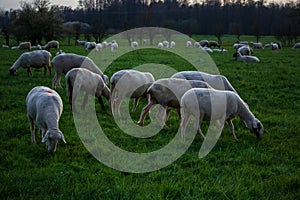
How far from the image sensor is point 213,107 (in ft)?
20.8

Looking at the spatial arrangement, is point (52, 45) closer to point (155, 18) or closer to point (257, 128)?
point (257, 128)

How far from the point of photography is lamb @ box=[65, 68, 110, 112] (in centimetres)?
870

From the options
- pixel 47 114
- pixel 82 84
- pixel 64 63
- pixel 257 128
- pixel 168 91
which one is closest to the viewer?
pixel 47 114

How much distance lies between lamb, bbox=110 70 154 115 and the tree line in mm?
39450

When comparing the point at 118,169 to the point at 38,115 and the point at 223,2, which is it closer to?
the point at 38,115

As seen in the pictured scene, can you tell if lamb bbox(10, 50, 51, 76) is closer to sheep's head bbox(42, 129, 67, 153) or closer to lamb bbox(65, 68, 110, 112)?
lamb bbox(65, 68, 110, 112)

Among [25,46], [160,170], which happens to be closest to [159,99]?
[160,170]

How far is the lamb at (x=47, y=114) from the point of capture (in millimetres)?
5555

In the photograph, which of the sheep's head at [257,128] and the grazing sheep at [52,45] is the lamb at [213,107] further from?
the grazing sheep at [52,45]

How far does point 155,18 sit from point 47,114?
7674 centimetres

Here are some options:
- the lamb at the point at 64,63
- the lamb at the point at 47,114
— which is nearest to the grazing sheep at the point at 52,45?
the lamb at the point at 64,63

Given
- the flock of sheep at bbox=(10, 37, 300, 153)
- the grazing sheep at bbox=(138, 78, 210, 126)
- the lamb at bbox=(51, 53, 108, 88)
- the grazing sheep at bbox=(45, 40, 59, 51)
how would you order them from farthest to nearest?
the grazing sheep at bbox=(45, 40, 59, 51) < the lamb at bbox=(51, 53, 108, 88) < the grazing sheep at bbox=(138, 78, 210, 126) < the flock of sheep at bbox=(10, 37, 300, 153)

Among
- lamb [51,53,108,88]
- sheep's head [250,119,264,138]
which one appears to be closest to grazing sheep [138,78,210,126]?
sheep's head [250,119,264,138]

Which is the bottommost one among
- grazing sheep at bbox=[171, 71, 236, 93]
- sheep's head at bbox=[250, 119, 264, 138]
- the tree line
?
sheep's head at bbox=[250, 119, 264, 138]
